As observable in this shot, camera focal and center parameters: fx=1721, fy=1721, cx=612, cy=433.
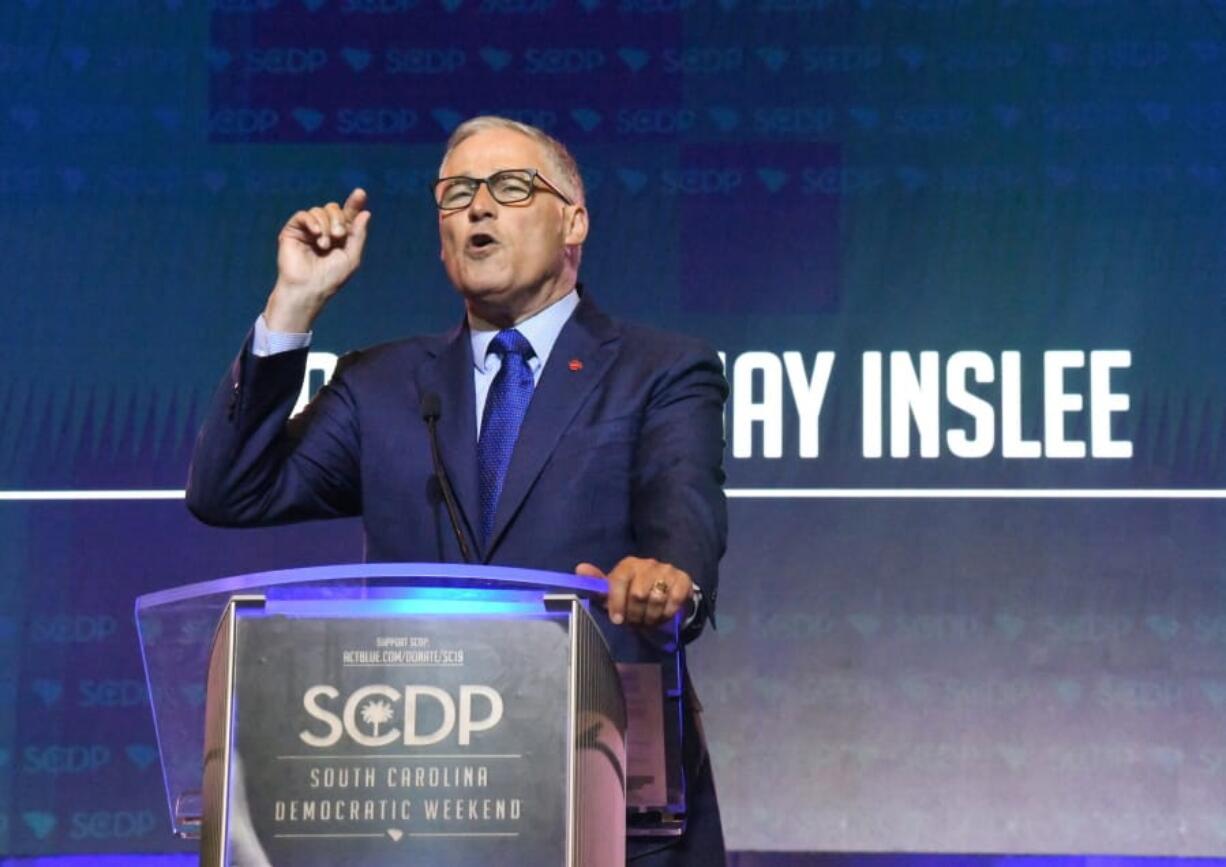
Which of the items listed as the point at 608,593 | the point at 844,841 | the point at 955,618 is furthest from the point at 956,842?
the point at 608,593

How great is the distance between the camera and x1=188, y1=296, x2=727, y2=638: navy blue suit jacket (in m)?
2.03

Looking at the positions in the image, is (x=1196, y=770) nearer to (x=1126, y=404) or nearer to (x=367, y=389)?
(x=1126, y=404)

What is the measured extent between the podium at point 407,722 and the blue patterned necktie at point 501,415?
1.85 feet

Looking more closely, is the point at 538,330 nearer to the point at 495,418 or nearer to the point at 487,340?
the point at 487,340

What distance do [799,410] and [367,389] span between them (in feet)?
5.39

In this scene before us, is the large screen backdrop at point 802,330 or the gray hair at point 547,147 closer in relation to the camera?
the gray hair at point 547,147

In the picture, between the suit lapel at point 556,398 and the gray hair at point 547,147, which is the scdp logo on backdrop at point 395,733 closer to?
the suit lapel at point 556,398

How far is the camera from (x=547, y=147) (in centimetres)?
236

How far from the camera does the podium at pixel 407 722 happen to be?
1416mm

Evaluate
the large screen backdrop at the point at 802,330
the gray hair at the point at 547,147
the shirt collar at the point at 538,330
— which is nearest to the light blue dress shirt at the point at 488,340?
the shirt collar at the point at 538,330

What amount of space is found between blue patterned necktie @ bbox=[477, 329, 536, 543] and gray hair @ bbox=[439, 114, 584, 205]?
0.25 metres

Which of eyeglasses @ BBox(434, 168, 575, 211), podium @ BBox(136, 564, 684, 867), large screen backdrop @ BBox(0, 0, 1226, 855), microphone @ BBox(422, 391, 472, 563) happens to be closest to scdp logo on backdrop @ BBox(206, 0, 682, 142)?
large screen backdrop @ BBox(0, 0, 1226, 855)

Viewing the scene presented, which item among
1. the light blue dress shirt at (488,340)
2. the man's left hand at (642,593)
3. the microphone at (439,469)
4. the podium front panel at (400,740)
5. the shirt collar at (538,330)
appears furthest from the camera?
the shirt collar at (538,330)

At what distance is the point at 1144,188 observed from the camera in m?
3.74
